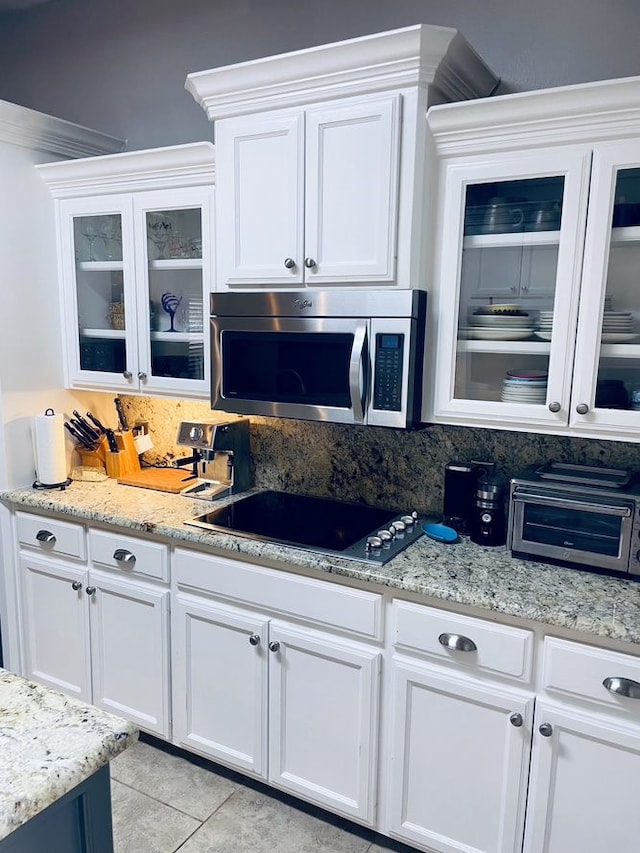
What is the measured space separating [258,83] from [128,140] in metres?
1.13

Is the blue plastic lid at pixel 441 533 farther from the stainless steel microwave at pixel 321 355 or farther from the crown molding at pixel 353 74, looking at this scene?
the crown molding at pixel 353 74

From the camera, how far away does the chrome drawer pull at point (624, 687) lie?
1508 mm

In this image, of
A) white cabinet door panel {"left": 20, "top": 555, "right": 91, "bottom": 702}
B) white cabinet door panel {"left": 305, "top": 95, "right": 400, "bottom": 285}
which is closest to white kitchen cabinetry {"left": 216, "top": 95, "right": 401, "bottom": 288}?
white cabinet door panel {"left": 305, "top": 95, "right": 400, "bottom": 285}

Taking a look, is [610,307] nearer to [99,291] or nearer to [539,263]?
[539,263]

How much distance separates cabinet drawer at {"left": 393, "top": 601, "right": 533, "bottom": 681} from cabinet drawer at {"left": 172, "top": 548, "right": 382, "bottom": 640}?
3.4 inches

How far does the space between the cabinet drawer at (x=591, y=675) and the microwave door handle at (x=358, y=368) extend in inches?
33.2

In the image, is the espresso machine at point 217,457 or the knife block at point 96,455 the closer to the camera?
the espresso machine at point 217,457

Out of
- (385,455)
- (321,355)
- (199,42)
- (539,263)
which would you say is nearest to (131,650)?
(385,455)

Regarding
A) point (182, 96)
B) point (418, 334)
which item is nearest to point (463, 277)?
point (418, 334)

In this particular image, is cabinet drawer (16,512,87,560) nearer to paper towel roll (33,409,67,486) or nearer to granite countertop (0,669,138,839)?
paper towel roll (33,409,67,486)

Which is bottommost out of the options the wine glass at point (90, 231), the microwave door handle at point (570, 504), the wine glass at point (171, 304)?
the microwave door handle at point (570, 504)

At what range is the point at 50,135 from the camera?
8.56 feet

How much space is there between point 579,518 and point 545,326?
21.5 inches

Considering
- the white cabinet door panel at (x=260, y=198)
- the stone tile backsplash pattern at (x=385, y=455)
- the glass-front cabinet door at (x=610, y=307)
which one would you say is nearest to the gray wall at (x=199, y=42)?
the glass-front cabinet door at (x=610, y=307)
